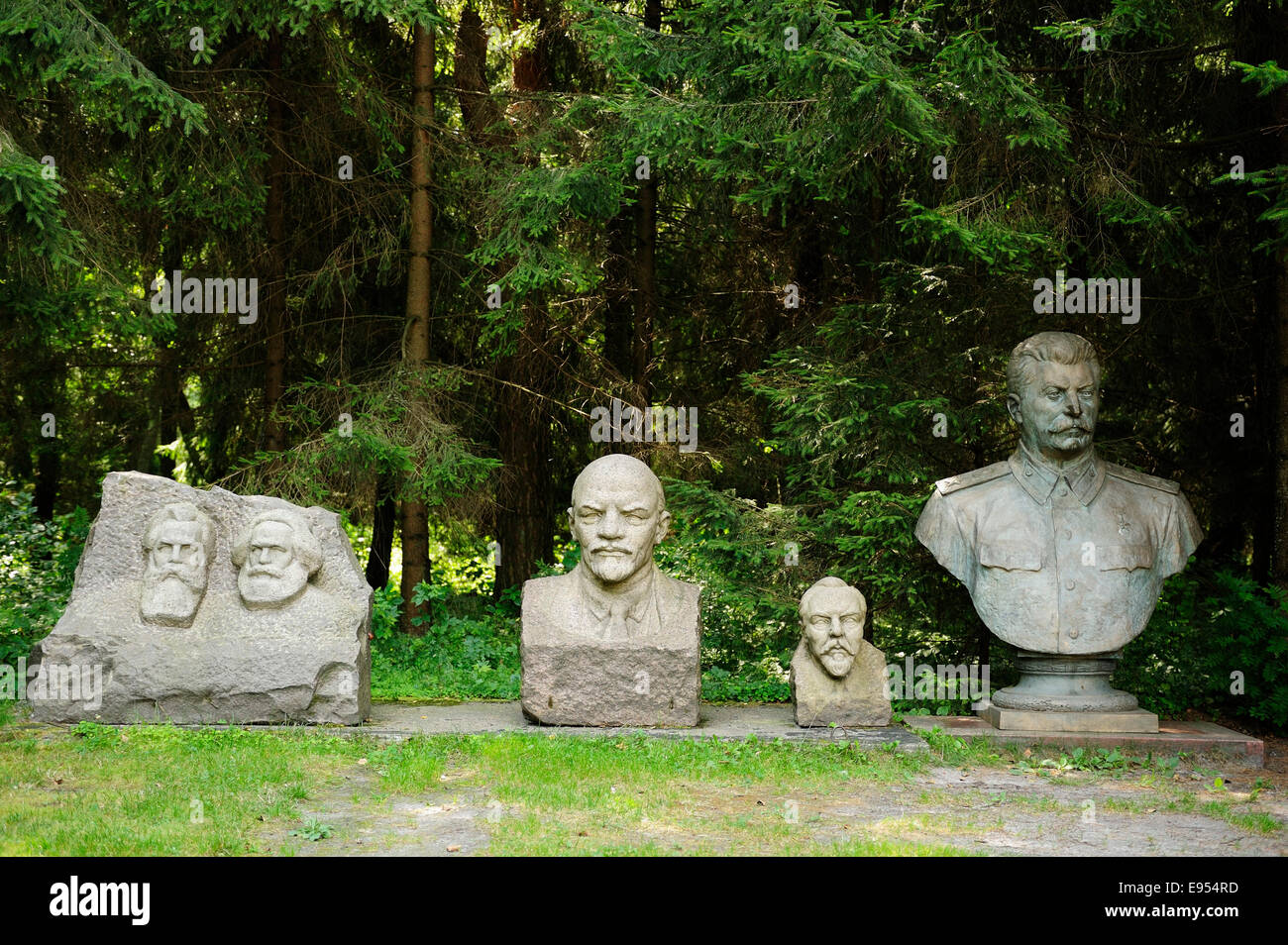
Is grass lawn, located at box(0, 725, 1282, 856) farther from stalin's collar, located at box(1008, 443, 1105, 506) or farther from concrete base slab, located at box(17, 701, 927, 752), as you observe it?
stalin's collar, located at box(1008, 443, 1105, 506)

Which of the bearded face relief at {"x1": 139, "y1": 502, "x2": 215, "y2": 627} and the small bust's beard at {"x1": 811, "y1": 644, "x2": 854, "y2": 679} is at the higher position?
the bearded face relief at {"x1": 139, "y1": 502, "x2": 215, "y2": 627}

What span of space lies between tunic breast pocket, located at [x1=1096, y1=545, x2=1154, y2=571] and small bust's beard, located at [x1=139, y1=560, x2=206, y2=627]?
5476 mm

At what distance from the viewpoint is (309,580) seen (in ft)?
26.4

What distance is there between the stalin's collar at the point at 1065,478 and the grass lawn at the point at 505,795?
162 cm

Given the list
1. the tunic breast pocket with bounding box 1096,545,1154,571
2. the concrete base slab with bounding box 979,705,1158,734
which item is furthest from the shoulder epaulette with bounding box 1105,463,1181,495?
the concrete base slab with bounding box 979,705,1158,734

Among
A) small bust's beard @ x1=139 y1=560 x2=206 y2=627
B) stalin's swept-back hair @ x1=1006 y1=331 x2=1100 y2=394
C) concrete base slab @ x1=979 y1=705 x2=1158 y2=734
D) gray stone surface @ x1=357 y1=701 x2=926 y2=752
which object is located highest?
stalin's swept-back hair @ x1=1006 y1=331 x2=1100 y2=394

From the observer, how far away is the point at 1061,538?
25.5ft

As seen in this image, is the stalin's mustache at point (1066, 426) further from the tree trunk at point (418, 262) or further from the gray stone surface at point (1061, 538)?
the tree trunk at point (418, 262)

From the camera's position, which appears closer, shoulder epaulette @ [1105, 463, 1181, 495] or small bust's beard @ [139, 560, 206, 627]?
small bust's beard @ [139, 560, 206, 627]

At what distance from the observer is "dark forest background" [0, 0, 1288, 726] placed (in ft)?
26.8

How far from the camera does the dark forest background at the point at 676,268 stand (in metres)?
8.16

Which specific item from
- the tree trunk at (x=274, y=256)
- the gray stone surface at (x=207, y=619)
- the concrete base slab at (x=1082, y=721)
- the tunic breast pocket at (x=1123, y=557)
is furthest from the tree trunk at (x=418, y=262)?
the tunic breast pocket at (x=1123, y=557)

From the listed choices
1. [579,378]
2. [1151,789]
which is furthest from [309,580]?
[1151,789]

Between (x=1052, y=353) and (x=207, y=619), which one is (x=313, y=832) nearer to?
(x=207, y=619)
